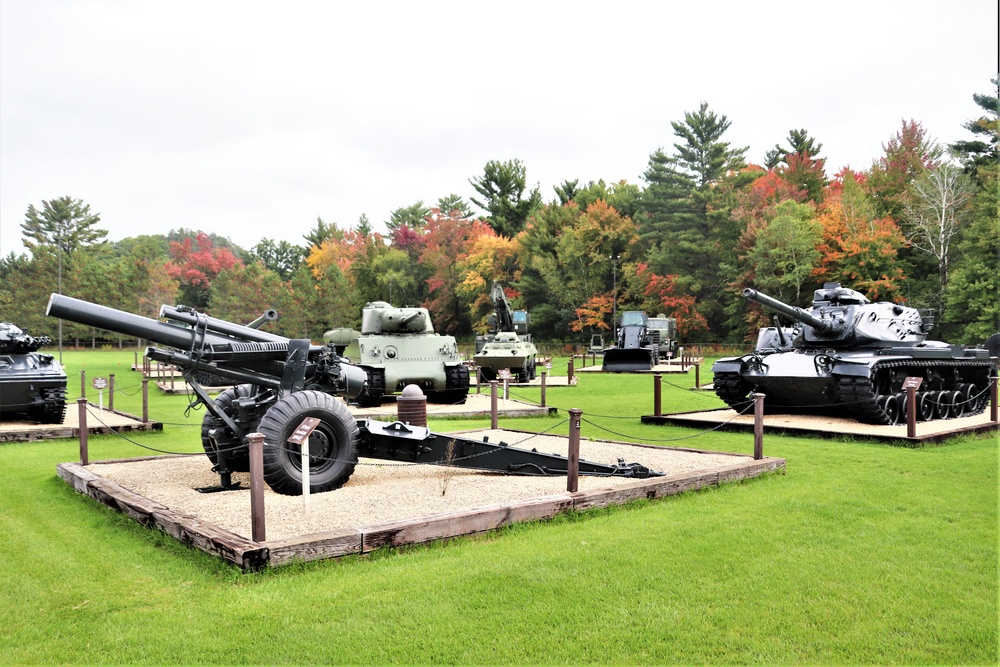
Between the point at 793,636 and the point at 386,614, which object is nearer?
the point at 793,636

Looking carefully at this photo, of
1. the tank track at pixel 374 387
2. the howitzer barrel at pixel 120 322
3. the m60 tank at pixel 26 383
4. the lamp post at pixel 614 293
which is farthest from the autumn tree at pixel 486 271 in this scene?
the howitzer barrel at pixel 120 322

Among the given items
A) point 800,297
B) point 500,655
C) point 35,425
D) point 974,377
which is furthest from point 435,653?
point 800,297

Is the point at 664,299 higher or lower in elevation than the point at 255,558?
higher

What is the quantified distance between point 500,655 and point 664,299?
126 ft

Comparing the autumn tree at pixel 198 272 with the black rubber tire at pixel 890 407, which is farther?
the autumn tree at pixel 198 272

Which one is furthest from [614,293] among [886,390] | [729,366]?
[886,390]

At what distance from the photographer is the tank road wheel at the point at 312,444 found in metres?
6.71

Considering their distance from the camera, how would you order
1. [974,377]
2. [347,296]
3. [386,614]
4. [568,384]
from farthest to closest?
[347,296] → [568,384] → [974,377] → [386,614]

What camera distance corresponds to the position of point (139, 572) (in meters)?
5.16

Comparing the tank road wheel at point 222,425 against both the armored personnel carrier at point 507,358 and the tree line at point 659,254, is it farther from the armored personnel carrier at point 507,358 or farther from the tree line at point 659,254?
the tree line at point 659,254

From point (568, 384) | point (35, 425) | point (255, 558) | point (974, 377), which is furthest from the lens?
point (568, 384)

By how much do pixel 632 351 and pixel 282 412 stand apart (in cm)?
2133

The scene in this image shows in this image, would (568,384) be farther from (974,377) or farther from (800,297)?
(800,297)

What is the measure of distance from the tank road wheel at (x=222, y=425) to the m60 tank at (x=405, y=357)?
7.50 m
